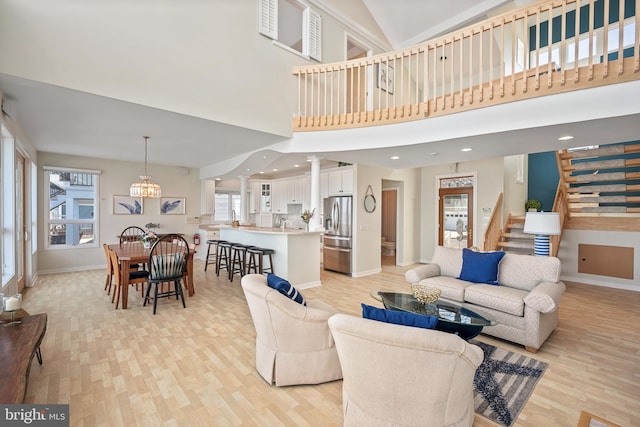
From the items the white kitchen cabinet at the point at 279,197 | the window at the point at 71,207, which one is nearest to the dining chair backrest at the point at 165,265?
the window at the point at 71,207

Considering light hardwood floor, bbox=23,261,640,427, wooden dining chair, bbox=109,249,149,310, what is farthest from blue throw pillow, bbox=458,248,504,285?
wooden dining chair, bbox=109,249,149,310

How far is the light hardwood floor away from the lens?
195 cm

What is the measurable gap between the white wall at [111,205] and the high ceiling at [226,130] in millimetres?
320

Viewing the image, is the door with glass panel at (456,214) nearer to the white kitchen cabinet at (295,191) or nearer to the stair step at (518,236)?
the stair step at (518,236)

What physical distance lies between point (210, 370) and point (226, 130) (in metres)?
3.21

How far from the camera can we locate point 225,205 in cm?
930

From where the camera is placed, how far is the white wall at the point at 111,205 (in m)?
6.20

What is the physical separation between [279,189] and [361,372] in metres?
7.58

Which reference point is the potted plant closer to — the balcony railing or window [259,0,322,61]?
the balcony railing

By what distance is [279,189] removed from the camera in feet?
29.0

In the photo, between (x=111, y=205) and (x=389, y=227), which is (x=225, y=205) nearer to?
(x=111, y=205)

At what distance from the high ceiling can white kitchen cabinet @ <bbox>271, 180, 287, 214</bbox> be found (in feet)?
5.43

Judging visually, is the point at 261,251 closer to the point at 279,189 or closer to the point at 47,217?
the point at 279,189

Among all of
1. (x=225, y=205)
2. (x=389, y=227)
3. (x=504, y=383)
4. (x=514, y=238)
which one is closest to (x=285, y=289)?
(x=504, y=383)
